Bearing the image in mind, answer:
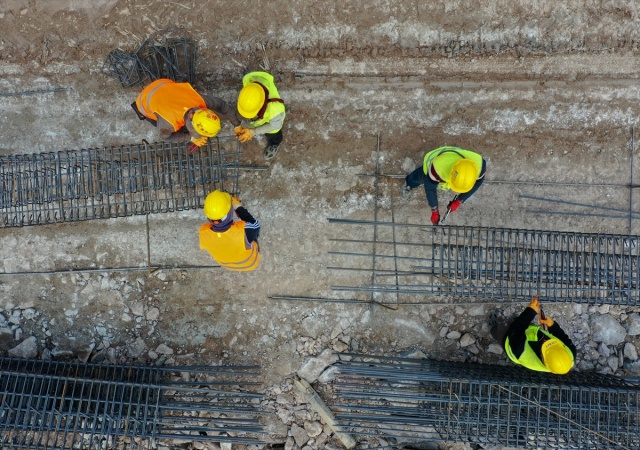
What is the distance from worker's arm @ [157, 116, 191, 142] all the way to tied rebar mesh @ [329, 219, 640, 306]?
216cm

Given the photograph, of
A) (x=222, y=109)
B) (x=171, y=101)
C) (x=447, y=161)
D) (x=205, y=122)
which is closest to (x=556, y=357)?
(x=447, y=161)

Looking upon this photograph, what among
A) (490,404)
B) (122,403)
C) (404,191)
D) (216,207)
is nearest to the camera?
(216,207)

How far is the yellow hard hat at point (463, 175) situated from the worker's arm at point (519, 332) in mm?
1935

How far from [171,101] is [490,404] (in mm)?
5059

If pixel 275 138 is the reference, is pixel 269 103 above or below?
below

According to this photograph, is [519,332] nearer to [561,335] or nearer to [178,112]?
[561,335]

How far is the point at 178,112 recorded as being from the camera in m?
4.99

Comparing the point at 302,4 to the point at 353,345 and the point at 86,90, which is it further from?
the point at 353,345

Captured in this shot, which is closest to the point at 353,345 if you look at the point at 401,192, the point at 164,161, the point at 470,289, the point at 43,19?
the point at 470,289

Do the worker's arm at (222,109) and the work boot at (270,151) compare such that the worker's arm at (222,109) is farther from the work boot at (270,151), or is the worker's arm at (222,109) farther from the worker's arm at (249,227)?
the worker's arm at (249,227)

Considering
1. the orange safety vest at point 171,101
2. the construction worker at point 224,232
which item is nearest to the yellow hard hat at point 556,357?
the construction worker at point 224,232

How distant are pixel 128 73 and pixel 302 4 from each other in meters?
2.53

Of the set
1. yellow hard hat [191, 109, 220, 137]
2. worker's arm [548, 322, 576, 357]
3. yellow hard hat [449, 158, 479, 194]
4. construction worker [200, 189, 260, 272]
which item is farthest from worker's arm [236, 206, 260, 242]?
worker's arm [548, 322, 576, 357]

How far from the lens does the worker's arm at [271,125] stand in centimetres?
523
